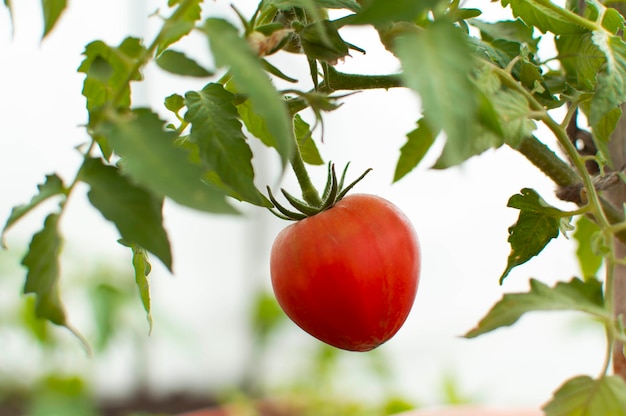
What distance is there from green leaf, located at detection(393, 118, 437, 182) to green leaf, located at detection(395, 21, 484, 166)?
0.04m

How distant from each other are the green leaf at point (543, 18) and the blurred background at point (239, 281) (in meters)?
1.19

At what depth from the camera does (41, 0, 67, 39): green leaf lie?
0.87ft

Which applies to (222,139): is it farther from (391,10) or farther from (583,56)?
(583,56)

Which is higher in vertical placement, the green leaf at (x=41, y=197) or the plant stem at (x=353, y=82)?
the plant stem at (x=353, y=82)

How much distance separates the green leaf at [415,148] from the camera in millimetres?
275

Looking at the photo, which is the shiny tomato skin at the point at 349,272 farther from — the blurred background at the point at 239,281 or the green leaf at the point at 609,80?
the blurred background at the point at 239,281

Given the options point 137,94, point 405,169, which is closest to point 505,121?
point 405,169

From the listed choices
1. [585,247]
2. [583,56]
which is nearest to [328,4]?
[583,56]

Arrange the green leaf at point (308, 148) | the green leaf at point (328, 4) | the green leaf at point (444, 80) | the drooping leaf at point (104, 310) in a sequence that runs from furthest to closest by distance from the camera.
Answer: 1. the drooping leaf at point (104, 310)
2. the green leaf at point (308, 148)
3. the green leaf at point (328, 4)
4. the green leaf at point (444, 80)

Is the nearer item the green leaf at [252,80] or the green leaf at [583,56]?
the green leaf at [252,80]

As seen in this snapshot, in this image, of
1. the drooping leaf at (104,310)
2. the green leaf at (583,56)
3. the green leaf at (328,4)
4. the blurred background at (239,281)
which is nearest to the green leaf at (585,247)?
the green leaf at (583,56)

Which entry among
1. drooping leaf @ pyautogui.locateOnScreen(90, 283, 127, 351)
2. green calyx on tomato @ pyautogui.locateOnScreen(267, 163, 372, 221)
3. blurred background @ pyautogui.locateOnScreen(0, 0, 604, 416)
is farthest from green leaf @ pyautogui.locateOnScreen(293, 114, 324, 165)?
drooping leaf @ pyautogui.locateOnScreen(90, 283, 127, 351)

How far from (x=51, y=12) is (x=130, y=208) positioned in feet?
0.25

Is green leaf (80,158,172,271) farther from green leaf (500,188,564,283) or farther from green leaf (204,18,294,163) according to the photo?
green leaf (500,188,564,283)
